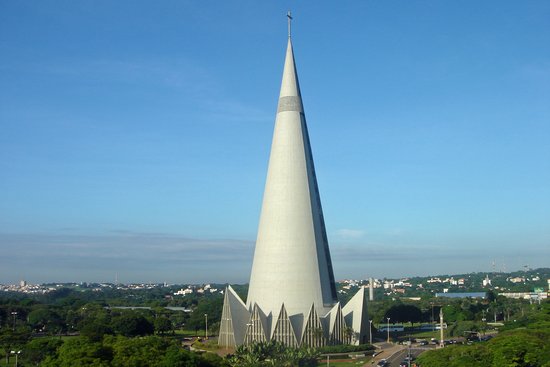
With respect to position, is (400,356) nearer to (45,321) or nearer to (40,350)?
(40,350)

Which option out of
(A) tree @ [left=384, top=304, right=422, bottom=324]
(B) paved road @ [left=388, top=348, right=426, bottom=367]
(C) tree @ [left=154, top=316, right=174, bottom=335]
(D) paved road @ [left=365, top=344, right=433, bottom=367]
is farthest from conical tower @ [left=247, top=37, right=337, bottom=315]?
(A) tree @ [left=384, top=304, right=422, bottom=324]

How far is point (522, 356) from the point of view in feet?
119

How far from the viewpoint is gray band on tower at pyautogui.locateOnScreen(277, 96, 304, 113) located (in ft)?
175

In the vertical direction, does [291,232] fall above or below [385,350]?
above

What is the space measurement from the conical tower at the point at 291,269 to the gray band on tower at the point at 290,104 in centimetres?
9

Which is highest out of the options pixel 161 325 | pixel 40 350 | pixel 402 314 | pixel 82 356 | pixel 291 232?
pixel 291 232

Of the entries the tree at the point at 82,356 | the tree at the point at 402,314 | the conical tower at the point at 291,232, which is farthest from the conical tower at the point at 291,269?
the tree at the point at 402,314

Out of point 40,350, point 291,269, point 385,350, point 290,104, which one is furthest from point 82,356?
point 290,104

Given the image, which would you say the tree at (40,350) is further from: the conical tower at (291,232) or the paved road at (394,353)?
the paved road at (394,353)

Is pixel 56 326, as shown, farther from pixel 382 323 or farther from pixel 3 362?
pixel 382 323

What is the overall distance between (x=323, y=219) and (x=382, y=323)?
38.4 metres

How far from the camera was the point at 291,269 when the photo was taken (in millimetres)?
48969

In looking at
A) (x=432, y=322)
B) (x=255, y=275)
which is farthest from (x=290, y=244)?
(x=432, y=322)

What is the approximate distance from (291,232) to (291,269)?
3.17 m
